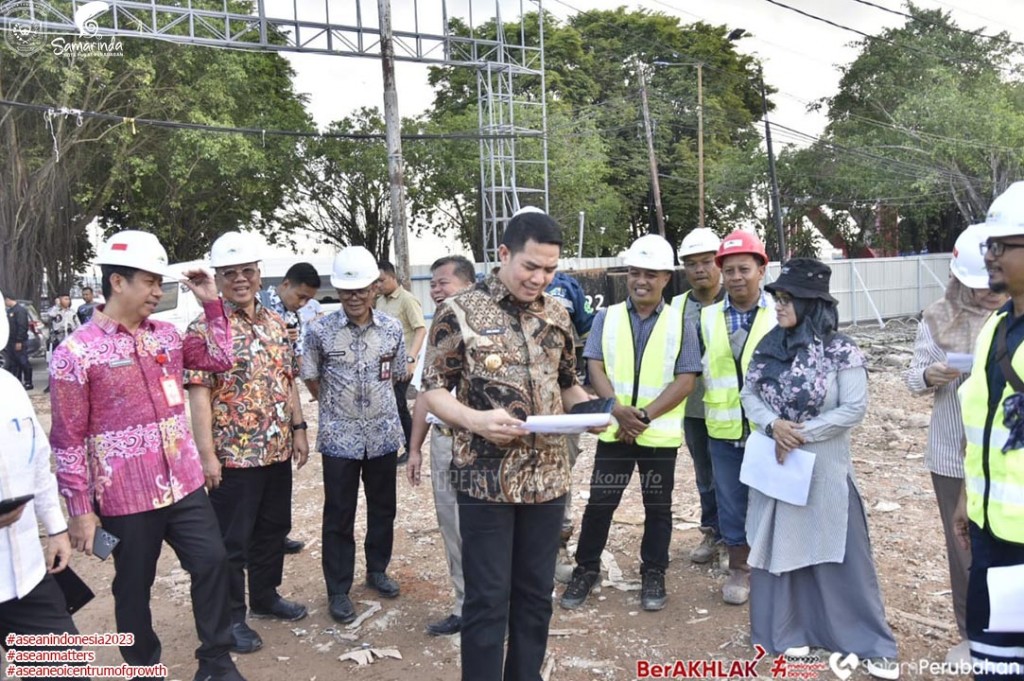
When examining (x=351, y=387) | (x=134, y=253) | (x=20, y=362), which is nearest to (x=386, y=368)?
(x=351, y=387)

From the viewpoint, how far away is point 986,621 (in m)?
2.50

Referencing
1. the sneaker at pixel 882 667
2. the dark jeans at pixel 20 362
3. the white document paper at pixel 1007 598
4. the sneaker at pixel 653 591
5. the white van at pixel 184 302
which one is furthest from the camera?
the white van at pixel 184 302

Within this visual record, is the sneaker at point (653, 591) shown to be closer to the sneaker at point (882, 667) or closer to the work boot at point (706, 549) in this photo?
the work boot at point (706, 549)

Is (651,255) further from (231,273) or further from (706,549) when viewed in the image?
(231,273)

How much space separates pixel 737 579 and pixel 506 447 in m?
2.12

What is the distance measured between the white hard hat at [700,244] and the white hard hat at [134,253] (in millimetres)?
2936

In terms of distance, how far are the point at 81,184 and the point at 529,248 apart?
22888 millimetres

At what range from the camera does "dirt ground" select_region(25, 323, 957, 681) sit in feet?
12.4

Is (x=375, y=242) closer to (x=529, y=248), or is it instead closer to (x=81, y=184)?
(x=81, y=184)

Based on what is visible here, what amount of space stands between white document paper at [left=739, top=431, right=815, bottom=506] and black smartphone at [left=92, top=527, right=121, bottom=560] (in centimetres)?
282

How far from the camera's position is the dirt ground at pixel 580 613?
3766mm

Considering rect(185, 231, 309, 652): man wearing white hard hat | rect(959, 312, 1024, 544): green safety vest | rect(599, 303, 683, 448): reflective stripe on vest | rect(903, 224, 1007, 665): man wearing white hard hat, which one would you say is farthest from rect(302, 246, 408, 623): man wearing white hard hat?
rect(959, 312, 1024, 544): green safety vest

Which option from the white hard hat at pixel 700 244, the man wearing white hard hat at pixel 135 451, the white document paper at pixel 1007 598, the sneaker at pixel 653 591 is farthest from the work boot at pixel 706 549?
the man wearing white hard hat at pixel 135 451

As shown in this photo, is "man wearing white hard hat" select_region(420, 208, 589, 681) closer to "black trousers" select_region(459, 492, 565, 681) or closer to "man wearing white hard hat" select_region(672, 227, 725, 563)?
"black trousers" select_region(459, 492, 565, 681)
